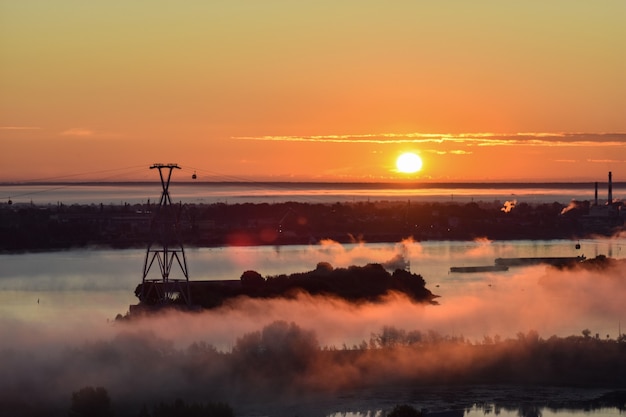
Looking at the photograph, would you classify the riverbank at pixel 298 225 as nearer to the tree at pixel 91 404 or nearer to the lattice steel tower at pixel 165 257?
the lattice steel tower at pixel 165 257

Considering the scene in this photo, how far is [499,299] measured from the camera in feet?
130

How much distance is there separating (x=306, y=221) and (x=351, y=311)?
47.9 m

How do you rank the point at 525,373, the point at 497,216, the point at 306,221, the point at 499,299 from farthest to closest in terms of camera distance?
the point at 497,216, the point at 306,221, the point at 499,299, the point at 525,373

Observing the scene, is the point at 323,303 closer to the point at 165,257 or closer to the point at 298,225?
the point at 165,257

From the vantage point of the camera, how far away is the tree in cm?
1820

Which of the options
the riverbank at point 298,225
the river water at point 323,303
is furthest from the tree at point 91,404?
the riverbank at point 298,225

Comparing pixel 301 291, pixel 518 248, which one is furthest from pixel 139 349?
pixel 518 248

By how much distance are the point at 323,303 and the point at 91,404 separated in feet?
56.0

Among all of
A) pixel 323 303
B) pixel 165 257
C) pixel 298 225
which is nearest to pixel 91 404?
pixel 165 257

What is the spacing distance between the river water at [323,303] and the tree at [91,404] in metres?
4.59

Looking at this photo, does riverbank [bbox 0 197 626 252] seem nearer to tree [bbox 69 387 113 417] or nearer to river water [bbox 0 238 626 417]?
river water [bbox 0 238 626 417]

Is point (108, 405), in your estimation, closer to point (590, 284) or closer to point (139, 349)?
point (139, 349)

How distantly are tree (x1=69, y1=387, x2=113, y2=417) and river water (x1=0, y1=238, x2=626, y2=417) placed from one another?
4.59 meters

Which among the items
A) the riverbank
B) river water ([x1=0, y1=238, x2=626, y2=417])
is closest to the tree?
river water ([x1=0, y1=238, x2=626, y2=417])
